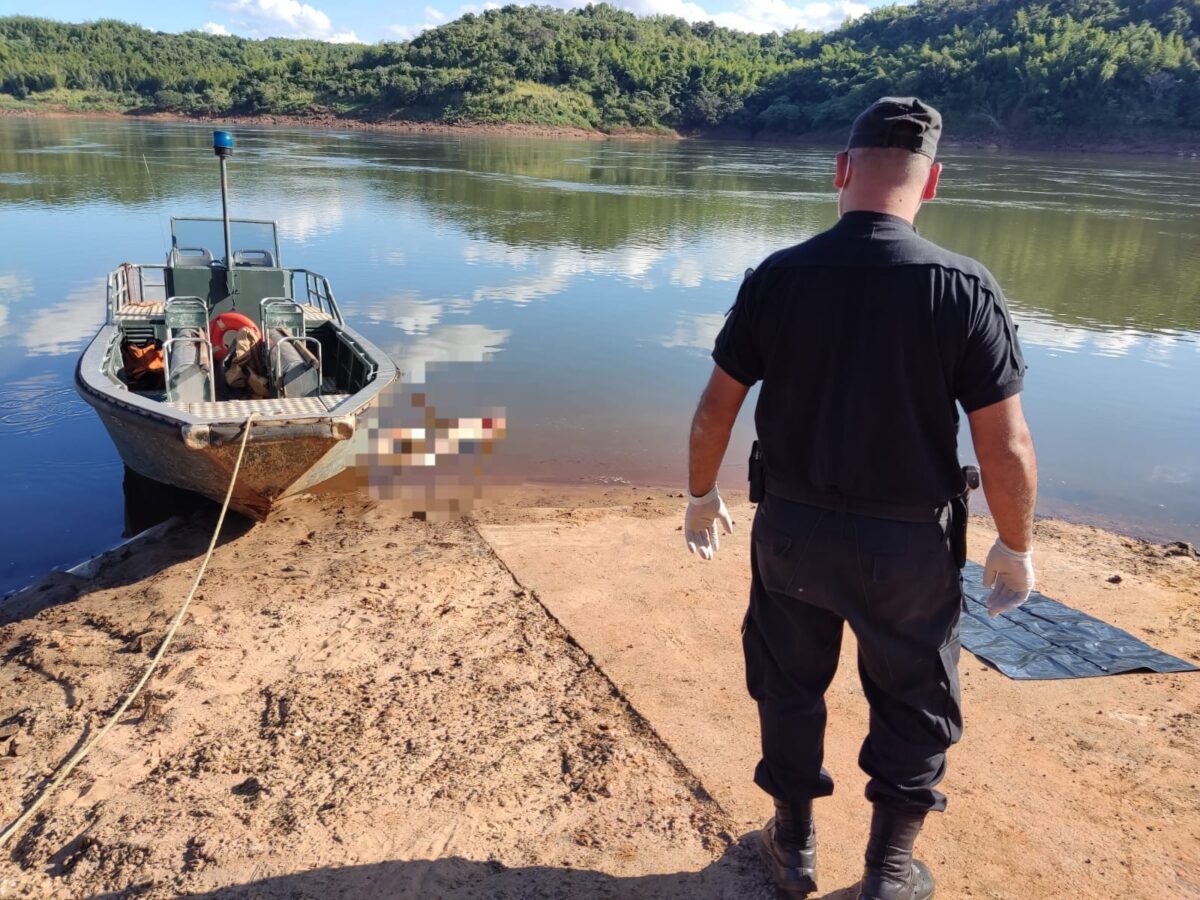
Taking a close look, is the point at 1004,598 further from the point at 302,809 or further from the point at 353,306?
the point at 353,306

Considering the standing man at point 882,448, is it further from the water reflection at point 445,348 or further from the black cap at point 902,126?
the water reflection at point 445,348

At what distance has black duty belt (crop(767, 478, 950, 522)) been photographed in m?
2.26

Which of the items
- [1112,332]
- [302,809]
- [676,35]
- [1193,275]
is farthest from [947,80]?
[302,809]

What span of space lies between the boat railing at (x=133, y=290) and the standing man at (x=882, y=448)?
778 centimetres

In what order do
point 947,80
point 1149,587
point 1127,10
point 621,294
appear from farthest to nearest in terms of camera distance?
point 1127,10 < point 947,80 < point 621,294 < point 1149,587

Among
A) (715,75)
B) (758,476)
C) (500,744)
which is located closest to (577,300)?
(500,744)

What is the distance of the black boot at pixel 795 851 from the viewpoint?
264 centimetres

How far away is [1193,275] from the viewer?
665 inches

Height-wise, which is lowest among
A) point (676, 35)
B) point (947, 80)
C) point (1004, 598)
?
point (1004, 598)

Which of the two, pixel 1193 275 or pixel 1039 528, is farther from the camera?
pixel 1193 275

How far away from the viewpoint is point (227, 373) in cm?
707

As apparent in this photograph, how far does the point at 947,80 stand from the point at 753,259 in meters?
64.6

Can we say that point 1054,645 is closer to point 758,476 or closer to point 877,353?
point 758,476

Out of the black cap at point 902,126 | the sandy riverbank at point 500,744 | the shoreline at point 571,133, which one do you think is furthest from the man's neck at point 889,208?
the shoreline at point 571,133
